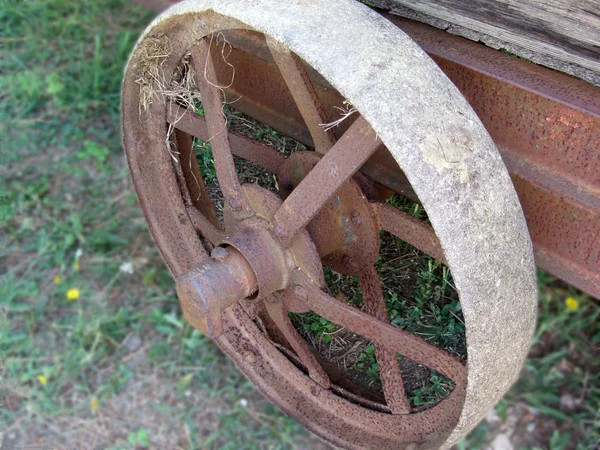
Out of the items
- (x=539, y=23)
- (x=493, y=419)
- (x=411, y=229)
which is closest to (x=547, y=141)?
(x=539, y=23)

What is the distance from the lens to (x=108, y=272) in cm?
288

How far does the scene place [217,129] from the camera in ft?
6.26

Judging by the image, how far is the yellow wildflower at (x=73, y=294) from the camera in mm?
2803

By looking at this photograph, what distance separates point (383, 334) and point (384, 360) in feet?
0.91

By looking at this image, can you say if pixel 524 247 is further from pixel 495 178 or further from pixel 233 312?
pixel 233 312

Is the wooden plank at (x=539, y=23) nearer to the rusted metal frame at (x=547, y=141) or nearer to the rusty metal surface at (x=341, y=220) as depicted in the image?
the rusted metal frame at (x=547, y=141)

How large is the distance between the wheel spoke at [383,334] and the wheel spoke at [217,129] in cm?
29

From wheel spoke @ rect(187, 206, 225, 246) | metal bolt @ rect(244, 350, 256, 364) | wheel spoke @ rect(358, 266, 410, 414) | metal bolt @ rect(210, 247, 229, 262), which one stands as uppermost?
metal bolt @ rect(210, 247, 229, 262)

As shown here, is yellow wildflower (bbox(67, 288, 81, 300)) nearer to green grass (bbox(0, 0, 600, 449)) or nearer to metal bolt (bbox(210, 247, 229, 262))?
green grass (bbox(0, 0, 600, 449))

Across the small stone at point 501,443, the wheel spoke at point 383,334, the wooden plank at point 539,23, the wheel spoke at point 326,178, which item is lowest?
the small stone at point 501,443

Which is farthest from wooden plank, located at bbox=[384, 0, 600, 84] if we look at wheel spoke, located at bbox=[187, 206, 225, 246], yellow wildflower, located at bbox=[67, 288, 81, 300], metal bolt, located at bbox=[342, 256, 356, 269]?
yellow wildflower, located at bbox=[67, 288, 81, 300]

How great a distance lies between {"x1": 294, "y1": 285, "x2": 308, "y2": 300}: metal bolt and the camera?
1909 millimetres

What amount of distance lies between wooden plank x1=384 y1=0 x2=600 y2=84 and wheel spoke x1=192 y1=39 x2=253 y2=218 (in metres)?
0.65

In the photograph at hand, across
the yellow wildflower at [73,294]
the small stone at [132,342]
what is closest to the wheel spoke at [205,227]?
the small stone at [132,342]
